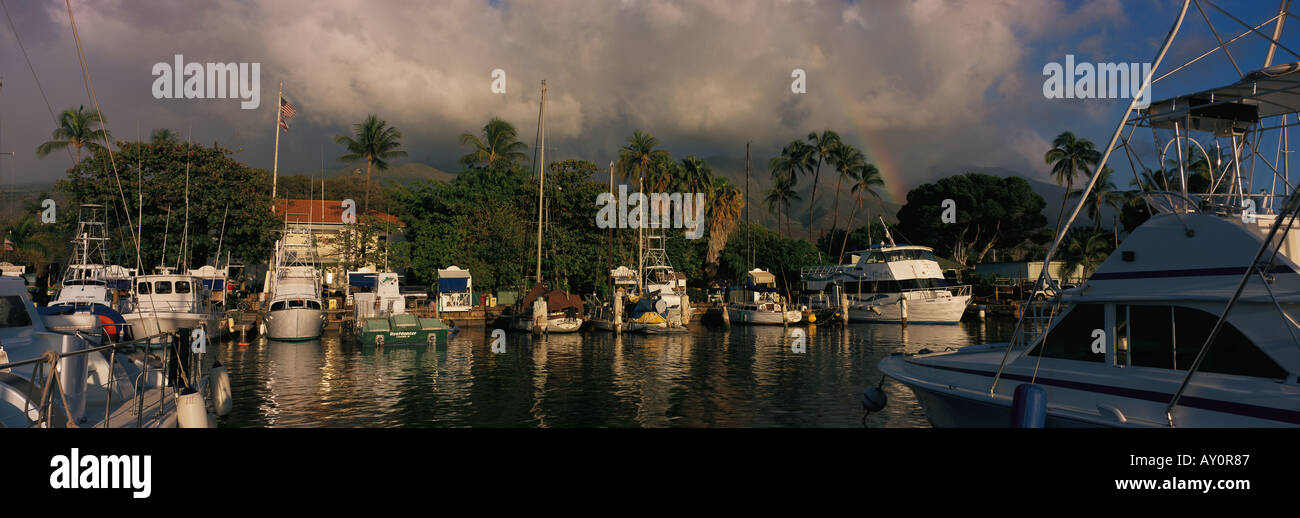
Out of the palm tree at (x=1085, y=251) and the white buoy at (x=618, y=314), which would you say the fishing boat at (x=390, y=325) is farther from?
the palm tree at (x=1085, y=251)

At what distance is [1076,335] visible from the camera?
1062 cm

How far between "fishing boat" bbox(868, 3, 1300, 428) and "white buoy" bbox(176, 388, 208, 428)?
34.5 ft

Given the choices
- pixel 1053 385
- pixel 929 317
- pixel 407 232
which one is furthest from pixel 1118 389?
pixel 407 232

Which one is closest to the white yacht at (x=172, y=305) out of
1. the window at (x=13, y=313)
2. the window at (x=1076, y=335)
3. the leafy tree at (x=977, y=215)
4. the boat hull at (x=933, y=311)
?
the window at (x=13, y=313)

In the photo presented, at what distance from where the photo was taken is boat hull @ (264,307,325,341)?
3588 centimetres

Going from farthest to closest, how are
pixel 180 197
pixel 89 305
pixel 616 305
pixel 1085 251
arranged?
pixel 1085 251, pixel 180 197, pixel 616 305, pixel 89 305

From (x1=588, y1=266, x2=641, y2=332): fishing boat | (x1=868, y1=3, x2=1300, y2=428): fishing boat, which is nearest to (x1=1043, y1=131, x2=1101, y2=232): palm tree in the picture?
(x1=588, y1=266, x2=641, y2=332): fishing boat

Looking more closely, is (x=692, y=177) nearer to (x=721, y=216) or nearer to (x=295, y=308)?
(x=721, y=216)

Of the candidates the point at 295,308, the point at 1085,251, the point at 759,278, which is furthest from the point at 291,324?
the point at 1085,251

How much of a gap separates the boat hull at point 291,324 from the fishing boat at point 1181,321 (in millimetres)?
32812

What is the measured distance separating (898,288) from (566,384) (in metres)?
38.4

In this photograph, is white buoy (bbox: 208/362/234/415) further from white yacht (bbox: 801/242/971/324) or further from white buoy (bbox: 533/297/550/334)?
white yacht (bbox: 801/242/971/324)

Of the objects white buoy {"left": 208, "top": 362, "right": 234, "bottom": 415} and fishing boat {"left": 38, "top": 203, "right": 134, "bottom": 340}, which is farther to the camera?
fishing boat {"left": 38, "top": 203, "right": 134, "bottom": 340}
